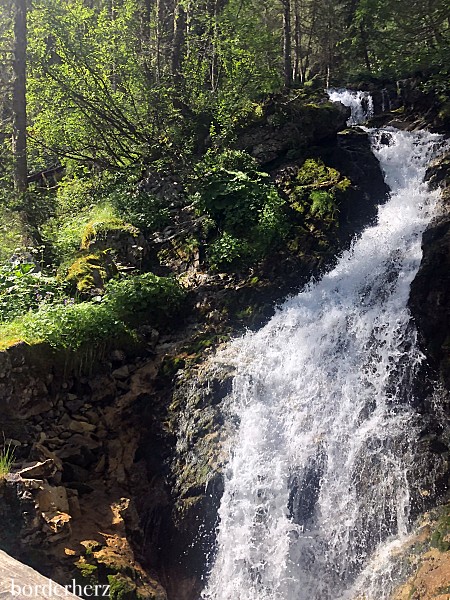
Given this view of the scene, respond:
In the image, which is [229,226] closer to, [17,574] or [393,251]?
[393,251]

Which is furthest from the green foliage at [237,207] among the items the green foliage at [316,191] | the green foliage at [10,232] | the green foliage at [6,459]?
the green foliage at [6,459]

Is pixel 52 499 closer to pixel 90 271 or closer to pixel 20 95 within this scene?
pixel 90 271

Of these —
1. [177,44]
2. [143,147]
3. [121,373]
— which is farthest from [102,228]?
[177,44]

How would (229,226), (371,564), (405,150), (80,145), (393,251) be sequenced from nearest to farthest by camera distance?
(371,564) < (393,251) < (229,226) < (405,150) < (80,145)

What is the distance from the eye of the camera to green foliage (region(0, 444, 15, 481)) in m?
5.77

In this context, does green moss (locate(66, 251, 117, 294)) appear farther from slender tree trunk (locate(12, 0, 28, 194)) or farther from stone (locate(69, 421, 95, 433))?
slender tree trunk (locate(12, 0, 28, 194))

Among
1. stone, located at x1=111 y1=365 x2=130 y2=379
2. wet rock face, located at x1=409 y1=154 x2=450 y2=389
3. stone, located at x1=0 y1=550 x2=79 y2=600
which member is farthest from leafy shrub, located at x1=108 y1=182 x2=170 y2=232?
stone, located at x1=0 y1=550 x2=79 y2=600

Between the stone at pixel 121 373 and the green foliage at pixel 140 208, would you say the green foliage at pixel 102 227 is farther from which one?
the stone at pixel 121 373

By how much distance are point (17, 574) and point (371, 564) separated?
4903mm

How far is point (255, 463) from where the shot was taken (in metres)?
7.07

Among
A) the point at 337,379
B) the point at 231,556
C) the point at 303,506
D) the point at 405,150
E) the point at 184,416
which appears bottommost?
the point at 231,556

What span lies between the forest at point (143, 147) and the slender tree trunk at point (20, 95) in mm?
31

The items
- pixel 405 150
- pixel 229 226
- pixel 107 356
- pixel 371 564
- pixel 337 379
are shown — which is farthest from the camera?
pixel 405 150

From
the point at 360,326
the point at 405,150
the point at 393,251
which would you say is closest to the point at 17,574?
the point at 360,326
